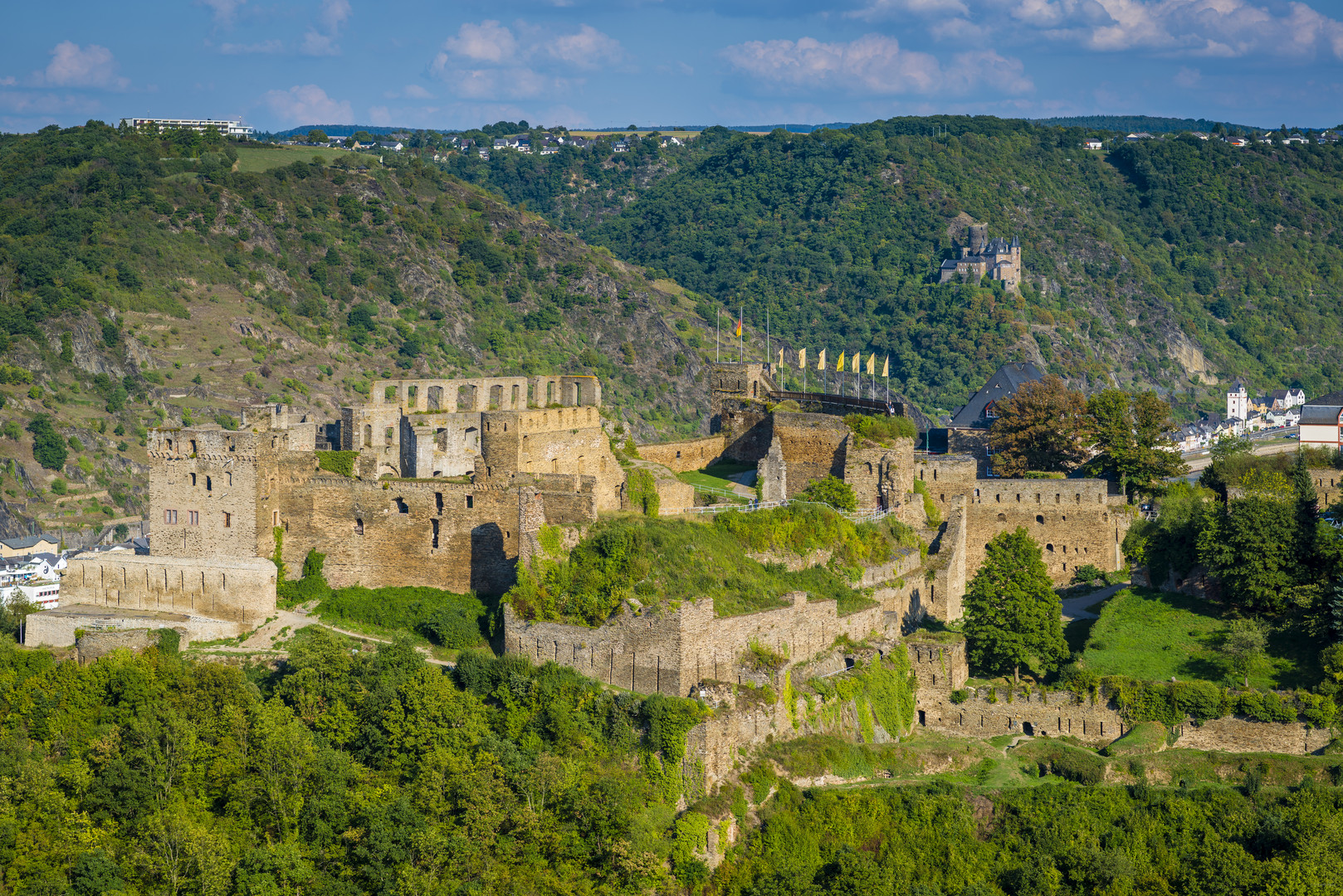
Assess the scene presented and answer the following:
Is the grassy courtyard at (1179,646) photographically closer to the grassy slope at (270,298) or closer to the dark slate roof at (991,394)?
the dark slate roof at (991,394)

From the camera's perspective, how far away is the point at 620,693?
1583 inches

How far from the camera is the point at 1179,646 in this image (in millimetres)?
47219

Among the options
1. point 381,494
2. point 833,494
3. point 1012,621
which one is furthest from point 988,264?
point 381,494

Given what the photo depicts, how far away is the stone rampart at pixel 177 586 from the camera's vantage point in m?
46.1

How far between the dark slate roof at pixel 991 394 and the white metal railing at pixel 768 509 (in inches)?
820

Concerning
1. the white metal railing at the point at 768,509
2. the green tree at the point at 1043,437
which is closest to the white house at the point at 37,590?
the white metal railing at the point at 768,509

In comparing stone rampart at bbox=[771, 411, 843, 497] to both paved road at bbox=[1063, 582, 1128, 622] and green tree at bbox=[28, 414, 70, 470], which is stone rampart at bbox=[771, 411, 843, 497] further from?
green tree at bbox=[28, 414, 70, 470]

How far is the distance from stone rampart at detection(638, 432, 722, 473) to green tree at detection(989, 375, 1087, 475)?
11.5 metres

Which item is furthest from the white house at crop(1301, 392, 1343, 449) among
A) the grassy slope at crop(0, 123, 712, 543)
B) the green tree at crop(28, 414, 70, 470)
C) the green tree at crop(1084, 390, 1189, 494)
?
the green tree at crop(28, 414, 70, 470)

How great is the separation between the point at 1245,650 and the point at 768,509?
14369 millimetres

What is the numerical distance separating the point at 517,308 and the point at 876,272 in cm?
5317

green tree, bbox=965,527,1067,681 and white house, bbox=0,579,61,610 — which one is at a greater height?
green tree, bbox=965,527,1067,681

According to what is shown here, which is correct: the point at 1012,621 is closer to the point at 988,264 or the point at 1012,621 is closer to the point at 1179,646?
the point at 1179,646

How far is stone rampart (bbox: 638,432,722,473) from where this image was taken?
56625 mm
